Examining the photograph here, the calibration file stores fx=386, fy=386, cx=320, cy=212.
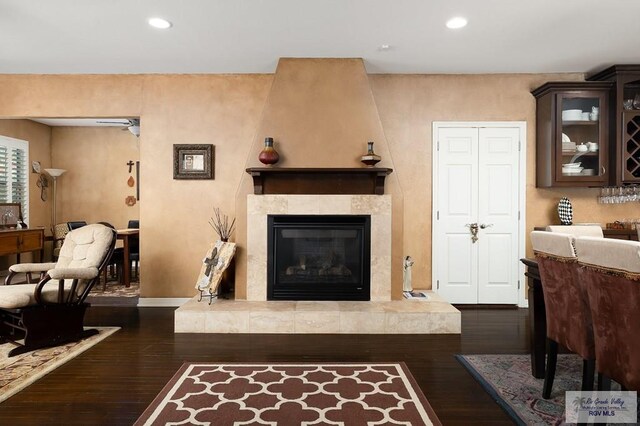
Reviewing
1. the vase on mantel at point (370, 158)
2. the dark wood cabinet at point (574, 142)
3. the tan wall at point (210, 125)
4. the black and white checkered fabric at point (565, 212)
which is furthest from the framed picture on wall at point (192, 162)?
the black and white checkered fabric at point (565, 212)

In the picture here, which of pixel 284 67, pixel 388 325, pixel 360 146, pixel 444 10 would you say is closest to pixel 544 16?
pixel 444 10

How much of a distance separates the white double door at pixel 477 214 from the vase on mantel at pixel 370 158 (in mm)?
1088

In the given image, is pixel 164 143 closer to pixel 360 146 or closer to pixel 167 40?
pixel 167 40

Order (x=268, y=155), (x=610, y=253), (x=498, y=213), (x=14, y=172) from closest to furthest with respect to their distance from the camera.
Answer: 1. (x=610, y=253)
2. (x=268, y=155)
3. (x=498, y=213)
4. (x=14, y=172)

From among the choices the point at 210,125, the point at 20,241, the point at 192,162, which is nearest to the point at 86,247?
the point at 192,162

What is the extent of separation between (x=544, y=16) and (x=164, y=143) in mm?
4058

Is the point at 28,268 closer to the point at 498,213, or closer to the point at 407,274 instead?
the point at 407,274

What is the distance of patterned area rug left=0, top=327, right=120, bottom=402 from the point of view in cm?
252

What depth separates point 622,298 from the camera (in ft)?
5.37

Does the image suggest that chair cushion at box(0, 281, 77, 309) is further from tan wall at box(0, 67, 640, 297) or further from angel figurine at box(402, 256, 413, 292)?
angel figurine at box(402, 256, 413, 292)

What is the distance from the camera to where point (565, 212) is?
4.46 metres

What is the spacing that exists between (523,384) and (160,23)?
3.94m

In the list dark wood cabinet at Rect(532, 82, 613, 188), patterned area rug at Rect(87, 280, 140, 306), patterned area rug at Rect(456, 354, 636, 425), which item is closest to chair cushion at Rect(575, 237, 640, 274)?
patterned area rug at Rect(456, 354, 636, 425)

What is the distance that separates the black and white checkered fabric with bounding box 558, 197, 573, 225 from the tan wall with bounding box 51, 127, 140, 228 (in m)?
6.84
